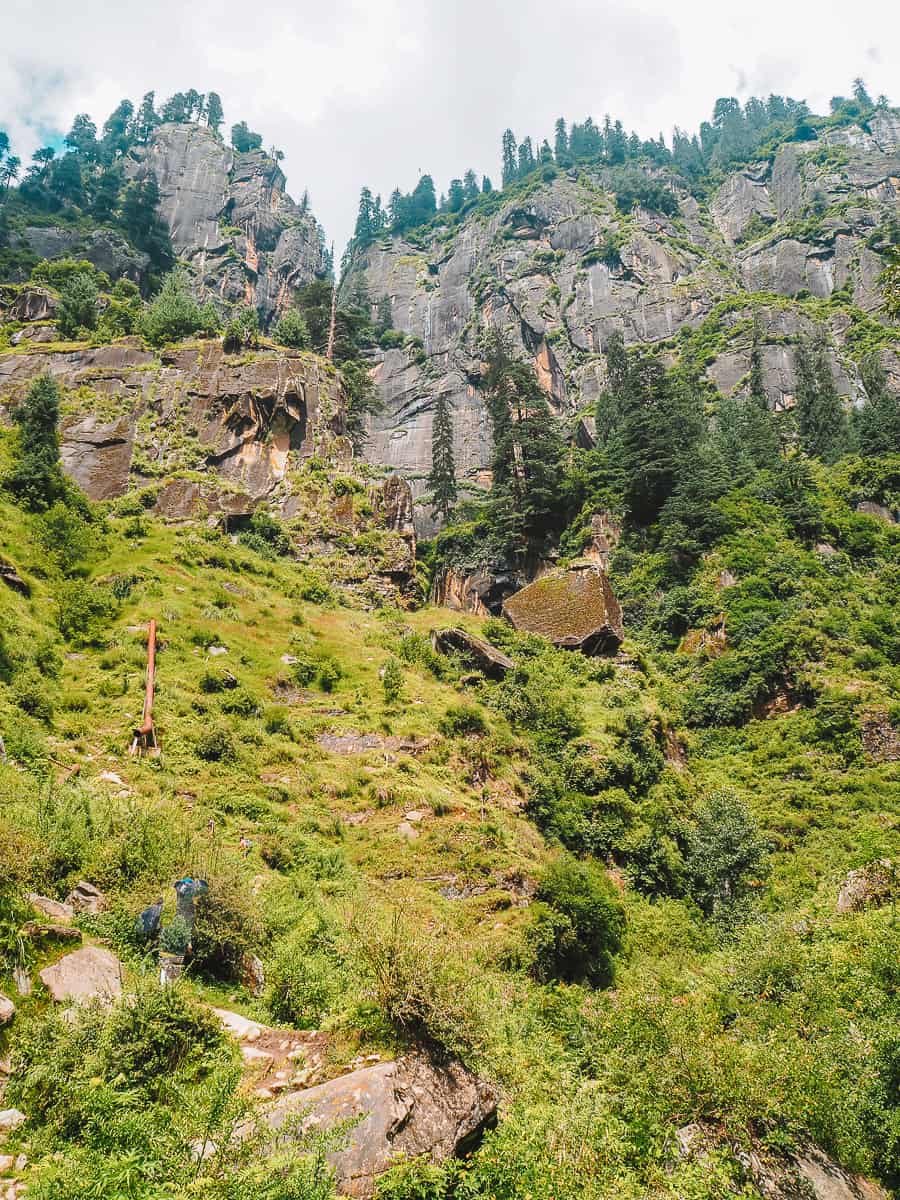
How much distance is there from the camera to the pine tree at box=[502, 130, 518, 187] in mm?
130500

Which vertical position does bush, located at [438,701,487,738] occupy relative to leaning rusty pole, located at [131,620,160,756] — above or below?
below

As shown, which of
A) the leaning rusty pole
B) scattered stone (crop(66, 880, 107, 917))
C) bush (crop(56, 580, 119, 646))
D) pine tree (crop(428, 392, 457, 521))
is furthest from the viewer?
pine tree (crop(428, 392, 457, 521))

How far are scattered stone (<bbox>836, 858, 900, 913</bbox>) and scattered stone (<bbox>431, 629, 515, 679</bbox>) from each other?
14.6 metres

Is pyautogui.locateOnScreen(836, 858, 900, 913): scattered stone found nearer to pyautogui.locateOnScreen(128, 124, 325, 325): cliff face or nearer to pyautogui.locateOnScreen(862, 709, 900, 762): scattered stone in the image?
pyautogui.locateOnScreen(862, 709, 900, 762): scattered stone

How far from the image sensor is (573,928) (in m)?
16.0

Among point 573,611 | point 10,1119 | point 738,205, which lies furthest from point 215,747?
point 738,205

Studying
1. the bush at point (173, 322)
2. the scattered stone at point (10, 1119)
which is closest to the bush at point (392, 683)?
the scattered stone at point (10, 1119)

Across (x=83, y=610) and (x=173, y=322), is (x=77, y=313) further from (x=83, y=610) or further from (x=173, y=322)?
(x=83, y=610)

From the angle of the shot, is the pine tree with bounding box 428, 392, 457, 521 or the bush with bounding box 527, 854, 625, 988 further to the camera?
the pine tree with bounding box 428, 392, 457, 521

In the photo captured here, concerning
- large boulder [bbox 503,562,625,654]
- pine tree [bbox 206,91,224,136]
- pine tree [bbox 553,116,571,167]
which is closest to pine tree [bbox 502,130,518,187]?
pine tree [bbox 553,116,571,167]

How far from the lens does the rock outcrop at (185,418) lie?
38094 mm

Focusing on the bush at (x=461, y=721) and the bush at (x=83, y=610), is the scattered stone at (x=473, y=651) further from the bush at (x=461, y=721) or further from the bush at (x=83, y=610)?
the bush at (x=83, y=610)

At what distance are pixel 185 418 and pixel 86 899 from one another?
121 ft

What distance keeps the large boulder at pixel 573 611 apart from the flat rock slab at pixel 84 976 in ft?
94.0
